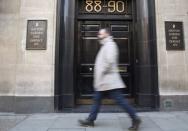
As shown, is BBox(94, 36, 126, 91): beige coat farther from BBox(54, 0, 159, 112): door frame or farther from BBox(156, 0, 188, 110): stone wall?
BBox(156, 0, 188, 110): stone wall

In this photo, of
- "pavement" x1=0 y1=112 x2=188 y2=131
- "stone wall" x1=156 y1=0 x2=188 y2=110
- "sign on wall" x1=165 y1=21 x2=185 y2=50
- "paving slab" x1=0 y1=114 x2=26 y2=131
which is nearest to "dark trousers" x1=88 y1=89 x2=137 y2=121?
"pavement" x1=0 y1=112 x2=188 y2=131

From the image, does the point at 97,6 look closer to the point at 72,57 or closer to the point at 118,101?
the point at 72,57

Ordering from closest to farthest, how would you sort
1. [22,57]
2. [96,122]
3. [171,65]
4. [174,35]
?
1. [96,122]
2. [22,57]
3. [171,65]
4. [174,35]

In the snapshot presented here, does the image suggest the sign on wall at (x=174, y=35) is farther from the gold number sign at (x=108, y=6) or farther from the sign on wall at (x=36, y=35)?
the sign on wall at (x=36, y=35)

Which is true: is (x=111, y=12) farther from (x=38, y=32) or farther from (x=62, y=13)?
(x=38, y=32)

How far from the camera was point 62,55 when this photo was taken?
27.1ft

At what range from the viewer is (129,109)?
5.60 m

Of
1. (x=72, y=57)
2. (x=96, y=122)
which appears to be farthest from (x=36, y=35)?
(x=96, y=122)

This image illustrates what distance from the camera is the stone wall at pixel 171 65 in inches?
320

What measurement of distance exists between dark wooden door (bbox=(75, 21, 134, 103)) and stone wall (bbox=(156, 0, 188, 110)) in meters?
1.15

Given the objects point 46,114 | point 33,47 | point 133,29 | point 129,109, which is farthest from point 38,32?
point 129,109

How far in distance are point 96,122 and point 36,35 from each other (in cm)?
328

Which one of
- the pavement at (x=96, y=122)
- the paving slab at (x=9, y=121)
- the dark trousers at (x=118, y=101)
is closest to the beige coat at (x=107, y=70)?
the dark trousers at (x=118, y=101)

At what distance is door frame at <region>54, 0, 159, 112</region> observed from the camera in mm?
8180
